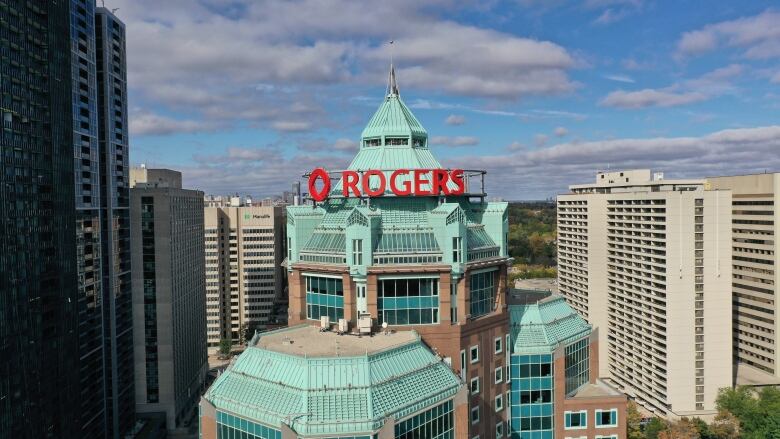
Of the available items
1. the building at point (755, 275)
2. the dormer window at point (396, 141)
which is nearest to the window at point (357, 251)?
the dormer window at point (396, 141)

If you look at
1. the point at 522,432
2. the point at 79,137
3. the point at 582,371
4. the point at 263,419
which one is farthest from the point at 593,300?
the point at 79,137

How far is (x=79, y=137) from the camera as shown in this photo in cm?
9338

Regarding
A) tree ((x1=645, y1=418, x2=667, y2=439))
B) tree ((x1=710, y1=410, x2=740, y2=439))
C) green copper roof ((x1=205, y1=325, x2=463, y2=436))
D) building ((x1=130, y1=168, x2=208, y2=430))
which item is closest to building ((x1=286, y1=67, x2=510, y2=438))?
green copper roof ((x1=205, y1=325, x2=463, y2=436))

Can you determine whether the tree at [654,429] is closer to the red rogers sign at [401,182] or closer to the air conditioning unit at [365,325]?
the red rogers sign at [401,182]

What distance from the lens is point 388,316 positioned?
56062 mm

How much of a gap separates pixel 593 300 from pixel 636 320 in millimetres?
15788

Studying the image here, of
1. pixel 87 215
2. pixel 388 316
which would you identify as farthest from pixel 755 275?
pixel 87 215

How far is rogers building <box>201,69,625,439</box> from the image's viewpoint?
141 ft

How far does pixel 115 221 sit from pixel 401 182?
70.5 m

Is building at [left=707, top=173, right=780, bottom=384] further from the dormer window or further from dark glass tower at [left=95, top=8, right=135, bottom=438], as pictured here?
dark glass tower at [left=95, top=8, right=135, bottom=438]

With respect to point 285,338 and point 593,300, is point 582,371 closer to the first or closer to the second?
point 285,338

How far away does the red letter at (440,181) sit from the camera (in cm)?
5950

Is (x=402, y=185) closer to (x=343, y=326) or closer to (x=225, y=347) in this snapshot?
(x=343, y=326)

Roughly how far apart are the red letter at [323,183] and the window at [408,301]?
1291cm
